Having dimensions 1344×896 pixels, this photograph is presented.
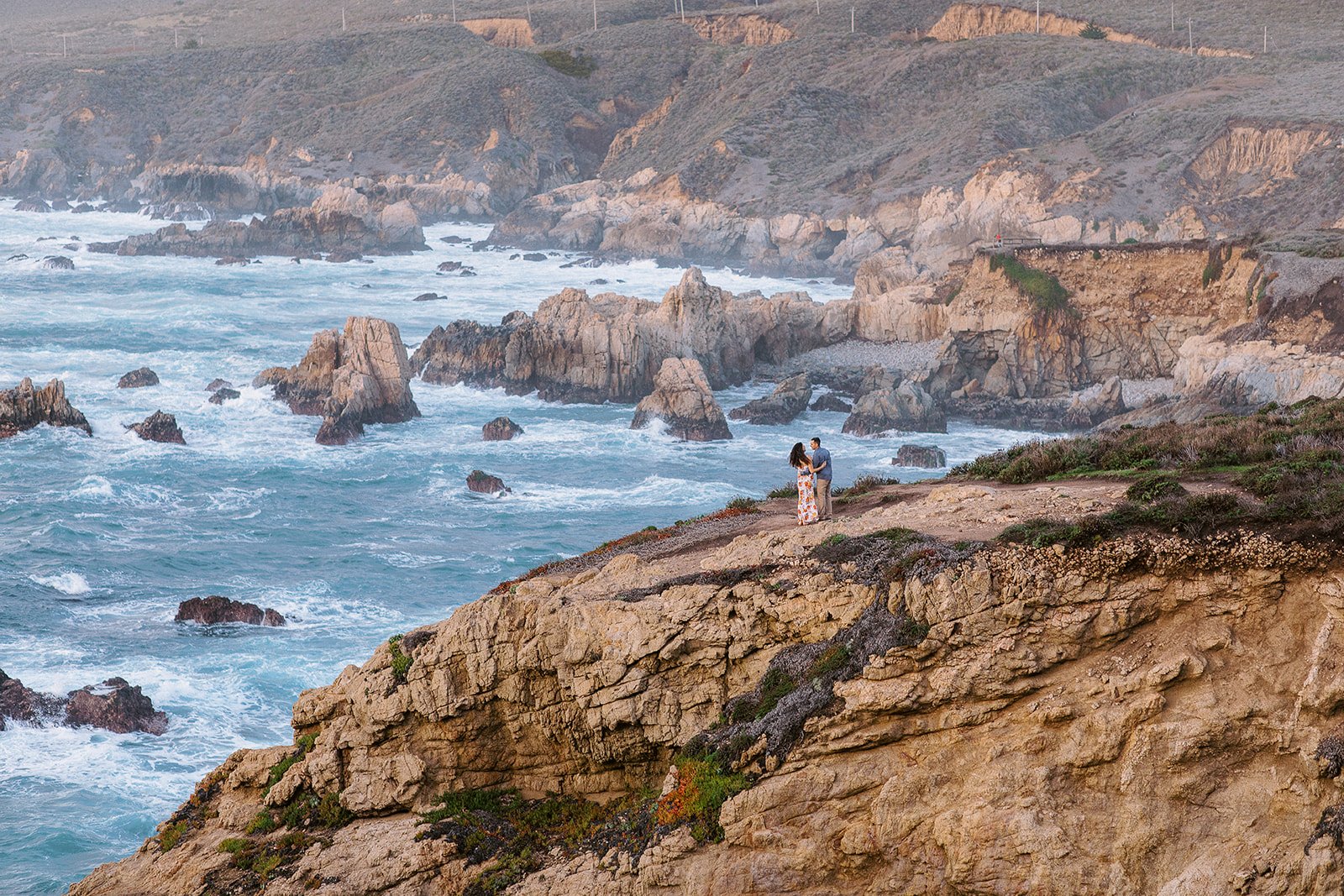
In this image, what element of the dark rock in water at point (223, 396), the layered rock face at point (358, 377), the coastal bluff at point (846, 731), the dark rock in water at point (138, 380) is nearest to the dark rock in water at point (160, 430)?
the dark rock in water at point (223, 396)

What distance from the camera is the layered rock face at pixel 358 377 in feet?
158

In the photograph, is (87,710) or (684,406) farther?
(684,406)

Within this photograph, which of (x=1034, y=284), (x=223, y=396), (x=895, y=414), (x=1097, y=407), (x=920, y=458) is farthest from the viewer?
(x=1034, y=284)

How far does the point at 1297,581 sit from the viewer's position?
40.4 ft

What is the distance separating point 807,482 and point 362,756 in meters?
6.66

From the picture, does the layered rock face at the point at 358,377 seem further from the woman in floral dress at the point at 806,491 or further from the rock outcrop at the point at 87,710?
the woman in floral dress at the point at 806,491

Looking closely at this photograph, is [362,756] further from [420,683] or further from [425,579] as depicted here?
[425,579]

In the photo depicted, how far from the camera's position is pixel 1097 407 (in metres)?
47.2

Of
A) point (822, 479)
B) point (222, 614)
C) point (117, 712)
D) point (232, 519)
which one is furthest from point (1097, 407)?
point (117, 712)

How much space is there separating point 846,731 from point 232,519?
28.5 m

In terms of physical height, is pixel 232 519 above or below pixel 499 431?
below

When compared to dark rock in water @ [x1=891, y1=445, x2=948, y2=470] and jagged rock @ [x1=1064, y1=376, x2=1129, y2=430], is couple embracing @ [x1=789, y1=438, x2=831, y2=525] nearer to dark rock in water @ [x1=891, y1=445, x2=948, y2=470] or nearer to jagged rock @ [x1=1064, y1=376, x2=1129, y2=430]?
dark rock in water @ [x1=891, y1=445, x2=948, y2=470]

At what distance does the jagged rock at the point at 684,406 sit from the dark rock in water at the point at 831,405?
4.30m

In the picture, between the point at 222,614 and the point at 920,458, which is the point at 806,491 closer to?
the point at 222,614
